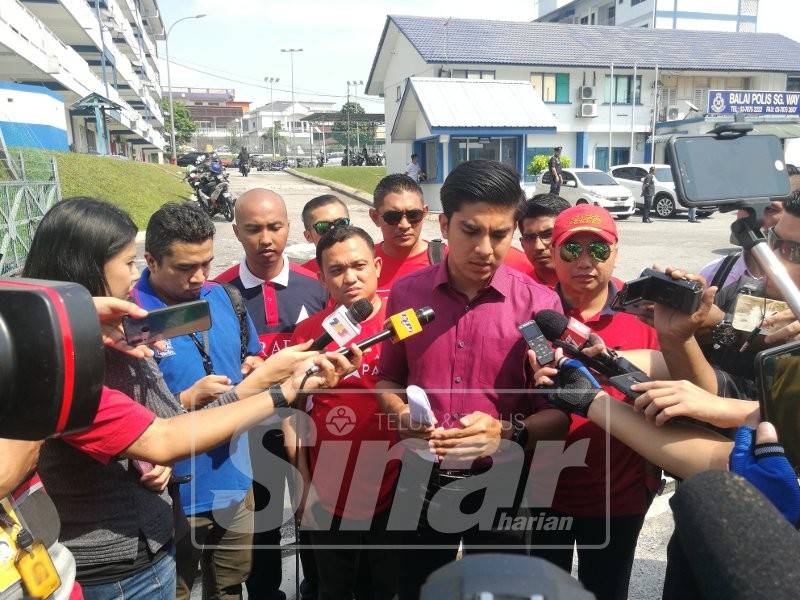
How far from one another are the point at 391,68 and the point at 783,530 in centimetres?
3285

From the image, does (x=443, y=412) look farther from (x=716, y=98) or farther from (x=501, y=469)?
(x=716, y=98)

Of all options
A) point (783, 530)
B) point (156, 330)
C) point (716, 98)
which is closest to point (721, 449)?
point (783, 530)

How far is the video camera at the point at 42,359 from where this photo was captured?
820 mm

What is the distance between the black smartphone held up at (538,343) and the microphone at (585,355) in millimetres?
48

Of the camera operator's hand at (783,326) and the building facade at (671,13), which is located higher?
the building facade at (671,13)

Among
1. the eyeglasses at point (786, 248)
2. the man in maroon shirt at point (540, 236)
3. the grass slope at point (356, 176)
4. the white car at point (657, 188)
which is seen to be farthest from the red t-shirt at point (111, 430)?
the grass slope at point (356, 176)

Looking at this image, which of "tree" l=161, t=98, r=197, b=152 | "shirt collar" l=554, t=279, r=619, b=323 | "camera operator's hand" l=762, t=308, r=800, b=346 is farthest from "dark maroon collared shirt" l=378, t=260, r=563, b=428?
"tree" l=161, t=98, r=197, b=152

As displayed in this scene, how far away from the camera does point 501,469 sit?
212cm

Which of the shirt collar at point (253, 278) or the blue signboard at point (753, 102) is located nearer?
the shirt collar at point (253, 278)

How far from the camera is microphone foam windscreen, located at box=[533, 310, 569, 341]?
188 cm

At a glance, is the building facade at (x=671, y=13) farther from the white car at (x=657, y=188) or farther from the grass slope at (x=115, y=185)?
the grass slope at (x=115, y=185)

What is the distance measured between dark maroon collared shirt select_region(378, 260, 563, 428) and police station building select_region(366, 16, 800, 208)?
1995 cm

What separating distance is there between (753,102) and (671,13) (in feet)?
89.7

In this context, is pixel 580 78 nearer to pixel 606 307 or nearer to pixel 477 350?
pixel 606 307
